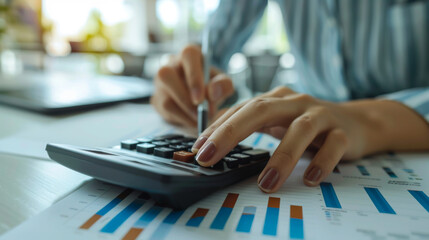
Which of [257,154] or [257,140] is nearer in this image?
[257,154]

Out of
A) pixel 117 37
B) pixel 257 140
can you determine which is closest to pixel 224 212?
pixel 257 140

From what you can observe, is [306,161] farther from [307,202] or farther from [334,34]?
[334,34]

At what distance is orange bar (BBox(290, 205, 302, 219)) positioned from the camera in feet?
0.68

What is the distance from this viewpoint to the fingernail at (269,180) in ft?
0.81

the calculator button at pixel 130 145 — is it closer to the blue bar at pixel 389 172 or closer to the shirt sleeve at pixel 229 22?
the blue bar at pixel 389 172

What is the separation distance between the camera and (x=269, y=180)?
0.25m

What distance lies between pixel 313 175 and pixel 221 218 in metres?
0.10

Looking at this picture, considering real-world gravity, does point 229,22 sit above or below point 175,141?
above

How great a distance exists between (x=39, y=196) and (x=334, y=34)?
64 cm

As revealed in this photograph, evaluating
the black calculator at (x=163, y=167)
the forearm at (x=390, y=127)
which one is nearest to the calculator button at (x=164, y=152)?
the black calculator at (x=163, y=167)

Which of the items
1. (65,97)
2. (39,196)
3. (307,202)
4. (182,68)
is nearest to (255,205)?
(307,202)

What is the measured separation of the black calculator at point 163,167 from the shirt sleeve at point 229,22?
21.0 inches

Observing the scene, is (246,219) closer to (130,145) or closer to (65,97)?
(130,145)

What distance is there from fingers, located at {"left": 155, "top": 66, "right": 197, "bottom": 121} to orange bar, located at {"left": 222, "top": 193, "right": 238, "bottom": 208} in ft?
0.87
